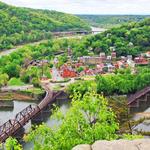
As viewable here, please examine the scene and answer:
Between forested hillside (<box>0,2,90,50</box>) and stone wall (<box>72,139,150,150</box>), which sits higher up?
stone wall (<box>72,139,150,150</box>)

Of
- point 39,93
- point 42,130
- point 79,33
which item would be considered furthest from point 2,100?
point 79,33

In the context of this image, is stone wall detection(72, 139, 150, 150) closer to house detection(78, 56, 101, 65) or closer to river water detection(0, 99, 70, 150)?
river water detection(0, 99, 70, 150)

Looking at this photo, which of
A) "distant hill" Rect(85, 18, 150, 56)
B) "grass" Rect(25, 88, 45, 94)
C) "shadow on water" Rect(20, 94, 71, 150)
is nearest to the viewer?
"shadow on water" Rect(20, 94, 71, 150)

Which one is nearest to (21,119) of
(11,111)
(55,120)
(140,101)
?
(55,120)

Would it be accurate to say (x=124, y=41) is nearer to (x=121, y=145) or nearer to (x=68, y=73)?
(x=68, y=73)

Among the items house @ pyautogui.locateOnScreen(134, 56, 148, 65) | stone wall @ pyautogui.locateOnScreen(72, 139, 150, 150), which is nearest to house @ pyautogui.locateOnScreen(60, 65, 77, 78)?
house @ pyautogui.locateOnScreen(134, 56, 148, 65)

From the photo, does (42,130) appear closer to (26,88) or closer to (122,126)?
(122,126)
